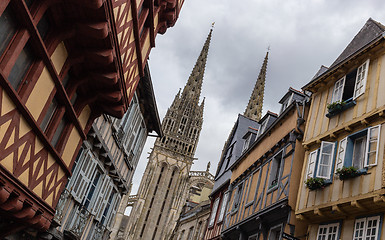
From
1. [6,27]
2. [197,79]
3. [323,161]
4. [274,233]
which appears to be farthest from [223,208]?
[197,79]

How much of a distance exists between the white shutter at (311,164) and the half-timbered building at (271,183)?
89 cm

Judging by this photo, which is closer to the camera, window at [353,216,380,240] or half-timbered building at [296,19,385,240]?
window at [353,216,380,240]

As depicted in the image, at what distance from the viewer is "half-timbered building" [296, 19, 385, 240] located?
7.84 metres

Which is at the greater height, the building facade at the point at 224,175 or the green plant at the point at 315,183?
the building facade at the point at 224,175

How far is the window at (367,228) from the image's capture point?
7453 millimetres

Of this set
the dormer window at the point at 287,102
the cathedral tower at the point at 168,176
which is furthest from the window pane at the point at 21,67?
the cathedral tower at the point at 168,176

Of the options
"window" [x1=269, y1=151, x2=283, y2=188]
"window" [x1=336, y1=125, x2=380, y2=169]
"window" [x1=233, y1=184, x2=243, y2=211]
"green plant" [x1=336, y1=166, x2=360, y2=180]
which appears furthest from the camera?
"window" [x1=233, y1=184, x2=243, y2=211]

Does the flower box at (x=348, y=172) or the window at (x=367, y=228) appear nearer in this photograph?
the window at (x=367, y=228)

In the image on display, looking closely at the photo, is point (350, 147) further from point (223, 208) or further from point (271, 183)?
point (223, 208)

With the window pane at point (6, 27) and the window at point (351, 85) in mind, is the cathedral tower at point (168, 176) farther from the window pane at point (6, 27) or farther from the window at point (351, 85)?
the window pane at point (6, 27)

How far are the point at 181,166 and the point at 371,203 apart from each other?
65.0 metres

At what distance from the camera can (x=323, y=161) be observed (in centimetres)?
961

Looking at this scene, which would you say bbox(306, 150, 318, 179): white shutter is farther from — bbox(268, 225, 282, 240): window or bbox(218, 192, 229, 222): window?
bbox(218, 192, 229, 222): window

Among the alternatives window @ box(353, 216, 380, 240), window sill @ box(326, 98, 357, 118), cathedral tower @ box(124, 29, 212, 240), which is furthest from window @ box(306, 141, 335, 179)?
cathedral tower @ box(124, 29, 212, 240)
